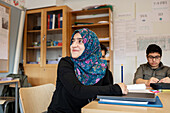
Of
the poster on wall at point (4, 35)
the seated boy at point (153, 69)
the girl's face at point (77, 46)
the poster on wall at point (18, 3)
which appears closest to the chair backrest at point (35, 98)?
the girl's face at point (77, 46)

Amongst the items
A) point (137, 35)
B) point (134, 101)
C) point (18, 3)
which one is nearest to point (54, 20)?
point (18, 3)

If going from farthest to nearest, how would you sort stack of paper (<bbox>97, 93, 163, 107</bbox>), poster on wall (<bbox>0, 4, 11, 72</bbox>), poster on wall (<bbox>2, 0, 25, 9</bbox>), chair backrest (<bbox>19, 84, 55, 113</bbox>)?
1. poster on wall (<bbox>2, 0, 25, 9</bbox>)
2. poster on wall (<bbox>0, 4, 11, 72</bbox>)
3. chair backrest (<bbox>19, 84, 55, 113</bbox>)
4. stack of paper (<bbox>97, 93, 163, 107</bbox>)

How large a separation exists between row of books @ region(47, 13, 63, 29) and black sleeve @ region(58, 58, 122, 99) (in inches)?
100.0

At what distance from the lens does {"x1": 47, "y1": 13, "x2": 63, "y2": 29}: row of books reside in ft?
11.6

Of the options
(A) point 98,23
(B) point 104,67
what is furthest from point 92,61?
(A) point 98,23

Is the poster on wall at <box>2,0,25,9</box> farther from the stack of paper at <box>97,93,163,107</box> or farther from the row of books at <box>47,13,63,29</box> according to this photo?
the stack of paper at <box>97,93,163,107</box>

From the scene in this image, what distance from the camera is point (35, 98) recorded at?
125 centimetres

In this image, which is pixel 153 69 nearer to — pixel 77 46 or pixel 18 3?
pixel 77 46

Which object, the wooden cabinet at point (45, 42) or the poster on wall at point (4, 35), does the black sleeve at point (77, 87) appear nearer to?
the wooden cabinet at point (45, 42)

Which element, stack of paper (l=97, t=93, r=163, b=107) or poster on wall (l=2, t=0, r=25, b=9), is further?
poster on wall (l=2, t=0, r=25, b=9)

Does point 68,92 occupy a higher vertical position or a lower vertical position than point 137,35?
lower

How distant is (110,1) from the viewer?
3.63 metres

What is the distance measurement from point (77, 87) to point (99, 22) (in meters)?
2.53

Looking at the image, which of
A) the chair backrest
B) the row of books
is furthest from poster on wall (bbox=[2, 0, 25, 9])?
the chair backrest
